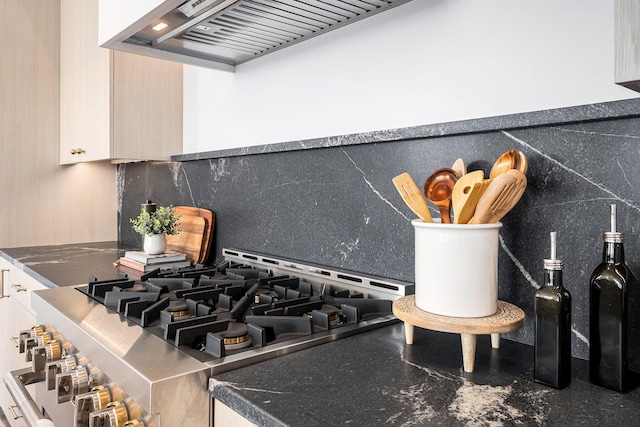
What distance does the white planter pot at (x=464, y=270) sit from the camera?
0.86m

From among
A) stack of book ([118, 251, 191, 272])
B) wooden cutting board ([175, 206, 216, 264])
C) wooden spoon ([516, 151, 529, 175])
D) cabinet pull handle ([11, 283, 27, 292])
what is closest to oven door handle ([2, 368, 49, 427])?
stack of book ([118, 251, 191, 272])

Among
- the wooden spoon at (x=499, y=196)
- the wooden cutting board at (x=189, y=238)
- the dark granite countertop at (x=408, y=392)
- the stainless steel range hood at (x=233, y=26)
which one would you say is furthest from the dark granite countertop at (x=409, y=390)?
the wooden cutting board at (x=189, y=238)

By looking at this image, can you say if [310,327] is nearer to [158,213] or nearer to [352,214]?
[352,214]

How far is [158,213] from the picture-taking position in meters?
1.97

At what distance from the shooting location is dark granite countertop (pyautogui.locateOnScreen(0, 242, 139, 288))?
5.48 ft

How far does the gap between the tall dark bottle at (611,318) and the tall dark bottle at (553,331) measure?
51mm

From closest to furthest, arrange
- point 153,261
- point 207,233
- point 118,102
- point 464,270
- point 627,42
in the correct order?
point 627,42 < point 464,270 < point 153,261 < point 207,233 < point 118,102

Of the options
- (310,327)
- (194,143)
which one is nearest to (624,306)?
(310,327)

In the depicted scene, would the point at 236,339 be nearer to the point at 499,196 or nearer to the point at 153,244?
the point at 499,196

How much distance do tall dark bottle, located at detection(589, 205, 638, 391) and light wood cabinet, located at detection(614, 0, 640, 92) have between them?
270 mm

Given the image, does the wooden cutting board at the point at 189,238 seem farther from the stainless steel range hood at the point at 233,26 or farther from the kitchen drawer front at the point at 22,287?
the stainless steel range hood at the point at 233,26

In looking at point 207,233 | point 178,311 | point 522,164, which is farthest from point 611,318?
point 207,233

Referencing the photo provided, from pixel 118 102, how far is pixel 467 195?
176cm

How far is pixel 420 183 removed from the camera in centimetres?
121
